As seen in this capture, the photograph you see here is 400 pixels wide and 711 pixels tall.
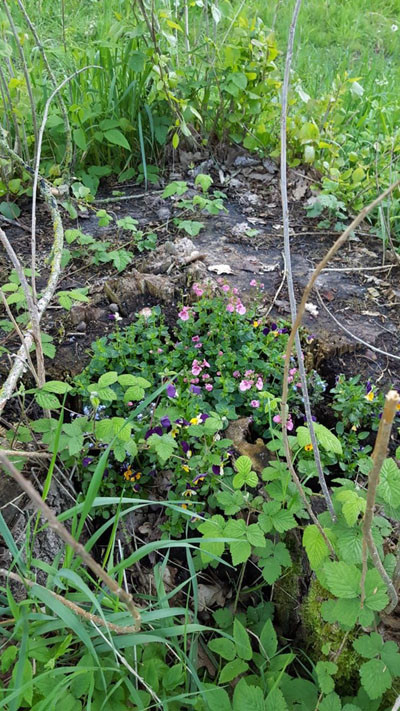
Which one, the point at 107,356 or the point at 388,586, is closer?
the point at 388,586

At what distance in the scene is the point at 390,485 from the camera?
1380 millimetres

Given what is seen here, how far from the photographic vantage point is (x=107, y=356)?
224 centimetres

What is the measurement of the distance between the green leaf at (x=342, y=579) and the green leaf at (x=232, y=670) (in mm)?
415

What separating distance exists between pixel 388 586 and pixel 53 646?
3.04 ft

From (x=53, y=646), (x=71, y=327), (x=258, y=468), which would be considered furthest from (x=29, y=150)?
(x=53, y=646)

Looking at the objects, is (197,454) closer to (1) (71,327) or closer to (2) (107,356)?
(2) (107,356)

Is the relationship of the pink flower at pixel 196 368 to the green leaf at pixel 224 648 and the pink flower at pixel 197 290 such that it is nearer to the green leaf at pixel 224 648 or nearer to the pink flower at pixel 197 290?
the pink flower at pixel 197 290

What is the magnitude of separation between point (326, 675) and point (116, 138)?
116 inches

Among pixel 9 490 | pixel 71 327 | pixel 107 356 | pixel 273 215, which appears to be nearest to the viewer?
pixel 9 490

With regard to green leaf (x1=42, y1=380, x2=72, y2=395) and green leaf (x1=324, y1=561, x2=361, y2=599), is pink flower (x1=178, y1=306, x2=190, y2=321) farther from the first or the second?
green leaf (x1=324, y1=561, x2=361, y2=599)

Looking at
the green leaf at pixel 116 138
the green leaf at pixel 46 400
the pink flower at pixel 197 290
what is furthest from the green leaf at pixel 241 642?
the green leaf at pixel 116 138

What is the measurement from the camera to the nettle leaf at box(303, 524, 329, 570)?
142cm

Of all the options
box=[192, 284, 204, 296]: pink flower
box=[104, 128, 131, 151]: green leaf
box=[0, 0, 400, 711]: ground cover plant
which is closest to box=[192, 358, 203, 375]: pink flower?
box=[0, 0, 400, 711]: ground cover plant

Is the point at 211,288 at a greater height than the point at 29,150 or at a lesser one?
lesser
